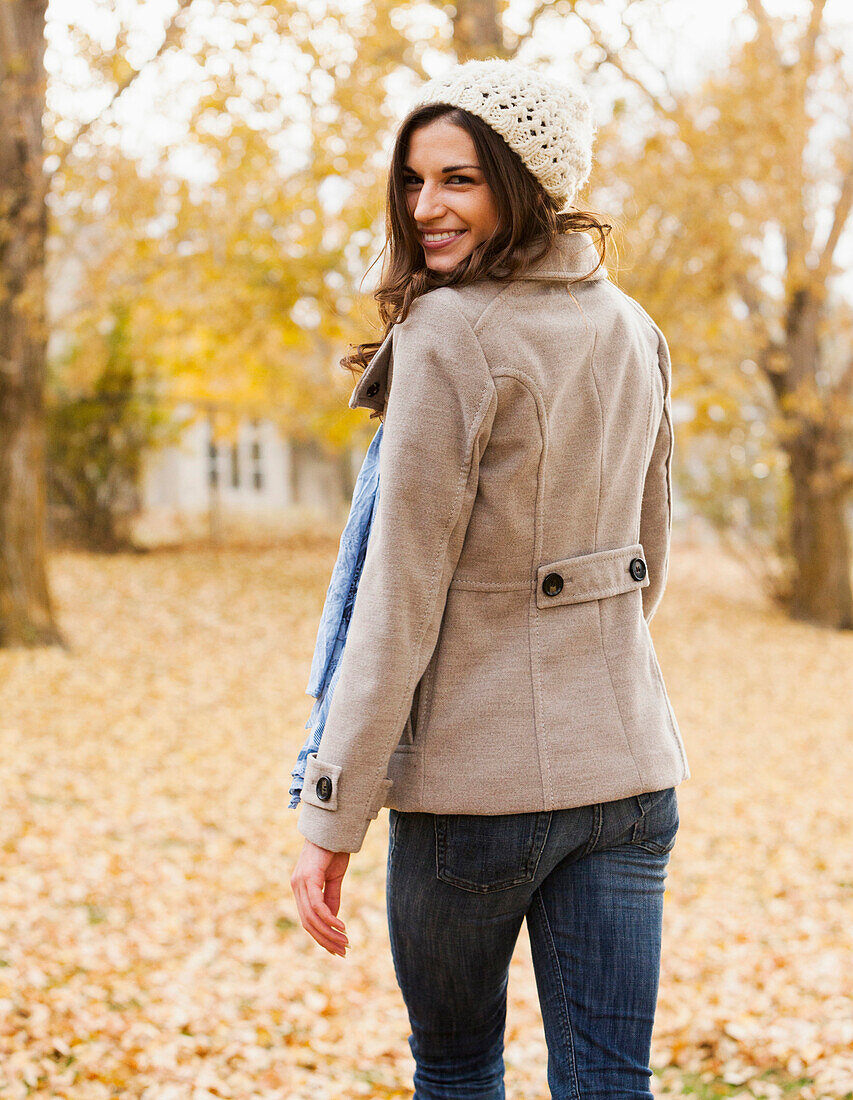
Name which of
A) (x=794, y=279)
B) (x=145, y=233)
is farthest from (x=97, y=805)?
(x=794, y=279)

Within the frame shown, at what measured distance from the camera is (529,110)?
4.63 ft

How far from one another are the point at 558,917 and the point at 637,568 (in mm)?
502

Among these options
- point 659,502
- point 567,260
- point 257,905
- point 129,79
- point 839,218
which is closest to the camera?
point 567,260

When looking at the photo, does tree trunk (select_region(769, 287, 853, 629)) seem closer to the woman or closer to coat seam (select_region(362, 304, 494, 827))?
the woman

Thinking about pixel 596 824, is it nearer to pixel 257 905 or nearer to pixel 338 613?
pixel 338 613

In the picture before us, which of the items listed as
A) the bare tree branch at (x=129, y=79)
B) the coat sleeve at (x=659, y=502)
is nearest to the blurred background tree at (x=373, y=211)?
the bare tree branch at (x=129, y=79)

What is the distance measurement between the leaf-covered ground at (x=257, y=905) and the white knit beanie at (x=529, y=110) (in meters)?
2.42

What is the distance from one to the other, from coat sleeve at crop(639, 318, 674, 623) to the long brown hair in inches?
9.9

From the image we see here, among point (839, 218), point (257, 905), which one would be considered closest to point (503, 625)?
point (257, 905)

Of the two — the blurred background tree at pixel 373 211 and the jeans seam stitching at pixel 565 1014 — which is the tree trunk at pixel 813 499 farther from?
the jeans seam stitching at pixel 565 1014

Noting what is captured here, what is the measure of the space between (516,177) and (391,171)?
198 millimetres

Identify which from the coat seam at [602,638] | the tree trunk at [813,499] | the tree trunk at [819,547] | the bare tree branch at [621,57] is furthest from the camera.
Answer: the tree trunk at [819,547]

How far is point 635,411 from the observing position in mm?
1528

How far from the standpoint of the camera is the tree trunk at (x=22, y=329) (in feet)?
24.7
